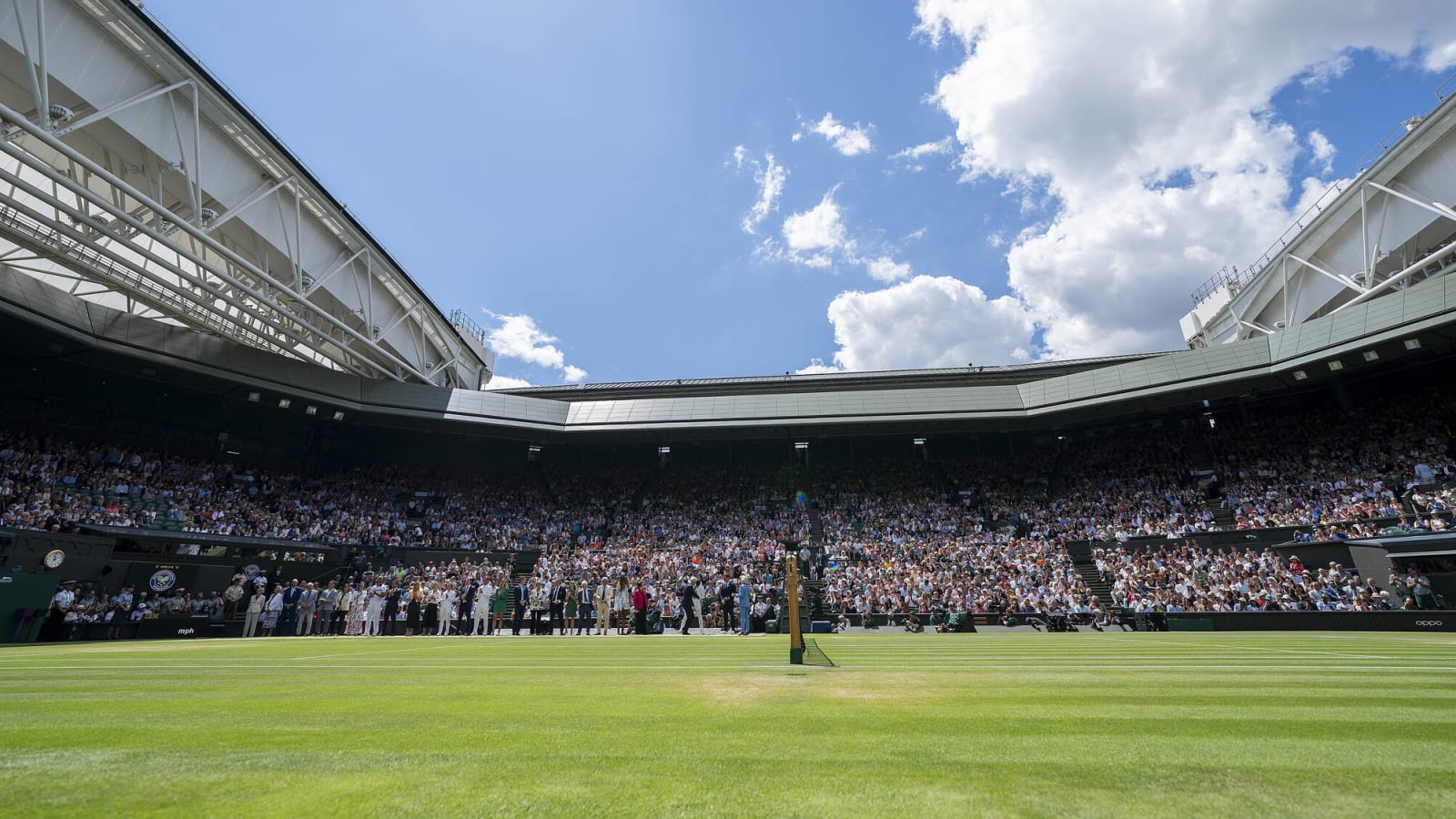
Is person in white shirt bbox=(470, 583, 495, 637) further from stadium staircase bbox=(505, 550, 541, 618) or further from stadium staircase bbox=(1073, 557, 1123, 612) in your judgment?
stadium staircase bbox=(1073, 557, 1123, 612)

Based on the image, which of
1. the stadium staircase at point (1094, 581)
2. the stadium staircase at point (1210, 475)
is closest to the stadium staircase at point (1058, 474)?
the stadium staircase at point (1210, 475)

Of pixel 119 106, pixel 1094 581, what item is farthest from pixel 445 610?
pixel 1094 581

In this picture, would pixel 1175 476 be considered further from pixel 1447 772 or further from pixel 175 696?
pixel 175 696

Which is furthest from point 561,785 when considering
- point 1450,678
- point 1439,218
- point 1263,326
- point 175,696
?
point 1263,326

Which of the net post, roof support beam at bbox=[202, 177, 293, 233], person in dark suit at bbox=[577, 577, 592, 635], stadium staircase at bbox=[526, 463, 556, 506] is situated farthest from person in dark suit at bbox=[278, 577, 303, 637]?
the net post

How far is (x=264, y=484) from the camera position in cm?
3375

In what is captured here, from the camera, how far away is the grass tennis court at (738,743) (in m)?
2.30

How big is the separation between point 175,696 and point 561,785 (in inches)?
195

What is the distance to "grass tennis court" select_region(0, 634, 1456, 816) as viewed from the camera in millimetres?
2297

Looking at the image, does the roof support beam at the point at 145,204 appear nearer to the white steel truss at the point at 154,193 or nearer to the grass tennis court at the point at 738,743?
the white steel truss at the point at 154,193

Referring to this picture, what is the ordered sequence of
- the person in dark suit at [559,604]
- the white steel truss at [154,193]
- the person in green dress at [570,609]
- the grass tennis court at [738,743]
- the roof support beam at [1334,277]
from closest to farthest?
1. the grass tennis court at [738,743]
2. the white steel truss at [154,193]
3. the person in dark suit at [559,604]
4. the person in green dress at [570,609]
5. the roof support beam at [1334,277]

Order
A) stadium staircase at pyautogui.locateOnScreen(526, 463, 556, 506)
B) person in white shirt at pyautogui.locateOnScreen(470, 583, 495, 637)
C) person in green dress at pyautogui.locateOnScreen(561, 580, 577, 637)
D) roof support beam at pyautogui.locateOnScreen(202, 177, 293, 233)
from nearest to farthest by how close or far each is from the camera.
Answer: roof support beam at pyautogui.locateOnScreen(202, 177, 293, 233)
person in green dress at pyautogui.locateOnScreen(561, 580, 577, 637)
person in white shirt at pyautogui.locateOnScreen(470, 583, 495, 637)
stadium staircase at pyautogui.locateOnScreen(526, 463, 556, 506)

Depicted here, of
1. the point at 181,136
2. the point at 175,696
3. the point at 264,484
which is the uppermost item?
the point at 181,136

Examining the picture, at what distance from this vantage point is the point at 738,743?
10.9ft
